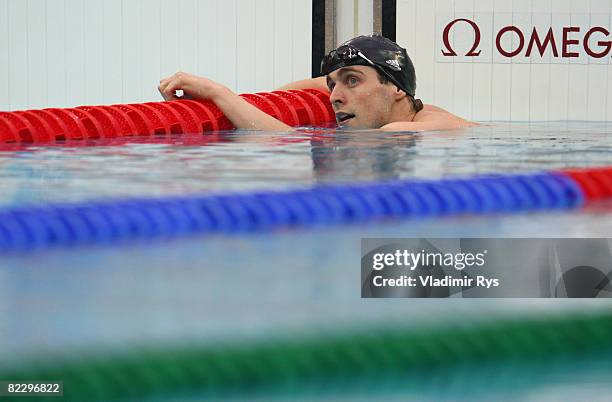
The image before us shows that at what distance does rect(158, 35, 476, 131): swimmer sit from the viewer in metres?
4.88

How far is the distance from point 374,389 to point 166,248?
50 centimetres

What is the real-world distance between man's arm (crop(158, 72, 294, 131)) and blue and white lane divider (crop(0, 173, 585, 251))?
2392 mm

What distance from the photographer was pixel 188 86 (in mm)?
4910

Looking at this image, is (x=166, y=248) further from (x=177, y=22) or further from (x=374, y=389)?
(x=177, y=22)

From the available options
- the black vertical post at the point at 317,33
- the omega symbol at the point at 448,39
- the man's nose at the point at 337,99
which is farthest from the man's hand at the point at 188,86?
the omega symbol at the point at 448,39

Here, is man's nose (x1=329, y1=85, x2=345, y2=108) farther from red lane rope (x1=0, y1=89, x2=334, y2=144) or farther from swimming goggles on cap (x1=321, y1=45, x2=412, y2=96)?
red lane rope (x1=0, y1=89, x2=334, y2=144)

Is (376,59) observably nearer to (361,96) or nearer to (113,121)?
(361,96)

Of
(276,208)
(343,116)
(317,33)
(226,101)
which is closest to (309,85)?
(317,33)

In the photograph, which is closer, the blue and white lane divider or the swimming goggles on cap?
the blue and white lane divider

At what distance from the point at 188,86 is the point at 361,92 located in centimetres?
87

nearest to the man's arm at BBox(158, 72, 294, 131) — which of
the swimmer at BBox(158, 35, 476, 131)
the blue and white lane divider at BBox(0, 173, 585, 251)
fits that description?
the swimmer at BBox(158, 35, 476, 131)

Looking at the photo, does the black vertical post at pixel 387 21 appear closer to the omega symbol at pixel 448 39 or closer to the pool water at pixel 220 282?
the omega symbol at pixel 448 39

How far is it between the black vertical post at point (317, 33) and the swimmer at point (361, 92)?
95.3 inches

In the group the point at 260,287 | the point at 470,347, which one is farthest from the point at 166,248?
the point at 470,347
